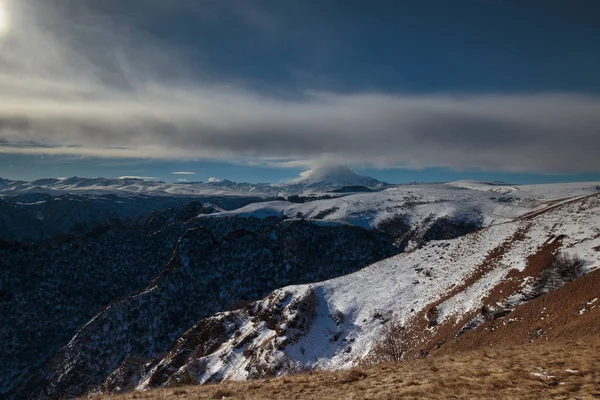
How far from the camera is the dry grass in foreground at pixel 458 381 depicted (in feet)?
38.5

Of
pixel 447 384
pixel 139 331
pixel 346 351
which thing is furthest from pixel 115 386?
pixel 447 384

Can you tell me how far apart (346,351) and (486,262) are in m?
25.0

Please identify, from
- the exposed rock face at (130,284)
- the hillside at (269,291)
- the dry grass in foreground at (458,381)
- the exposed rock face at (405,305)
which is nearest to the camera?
the dry grass in foreground at (458,381)

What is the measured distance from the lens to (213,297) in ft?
270

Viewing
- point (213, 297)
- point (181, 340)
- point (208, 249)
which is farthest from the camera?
point (208, 249)

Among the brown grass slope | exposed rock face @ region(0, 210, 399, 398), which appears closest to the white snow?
the brown grass slope

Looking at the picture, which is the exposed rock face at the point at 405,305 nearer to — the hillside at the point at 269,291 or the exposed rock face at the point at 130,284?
the hillside at the point at 269,291

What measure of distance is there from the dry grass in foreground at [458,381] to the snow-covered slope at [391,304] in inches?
821

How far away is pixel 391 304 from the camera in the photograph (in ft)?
162

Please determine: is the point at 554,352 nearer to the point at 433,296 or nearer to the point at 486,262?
the point at 433,296

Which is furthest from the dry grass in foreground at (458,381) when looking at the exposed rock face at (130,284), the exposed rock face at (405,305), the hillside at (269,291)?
the exposed rock face at (130,284)

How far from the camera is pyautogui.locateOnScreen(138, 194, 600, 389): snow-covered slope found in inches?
1564

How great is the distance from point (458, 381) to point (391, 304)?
3806cm

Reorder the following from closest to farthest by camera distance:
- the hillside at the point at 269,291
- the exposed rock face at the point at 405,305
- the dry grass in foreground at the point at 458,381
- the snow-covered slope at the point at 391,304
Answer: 1. the dry grass in foreground at the point at 458,381
2. the exposed rock face at the point at 405,305
3. the snow-covered slope at the point at 391,304
4. the hillside at the point at 269,291
